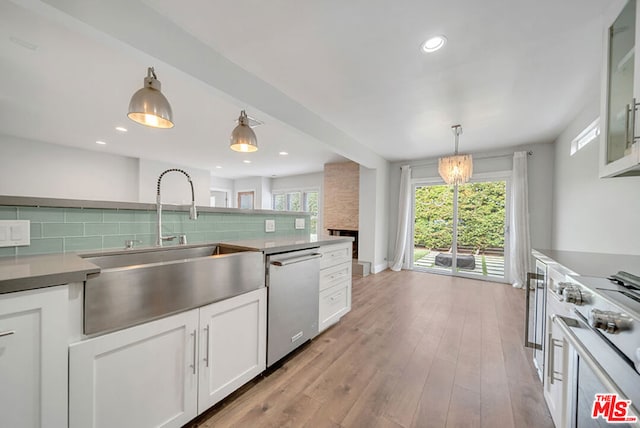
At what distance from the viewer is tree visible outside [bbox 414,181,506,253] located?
4.32 metres

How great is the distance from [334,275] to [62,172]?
594cm

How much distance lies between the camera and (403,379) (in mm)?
1651

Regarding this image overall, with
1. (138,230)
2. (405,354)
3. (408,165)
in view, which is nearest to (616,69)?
(405,354)

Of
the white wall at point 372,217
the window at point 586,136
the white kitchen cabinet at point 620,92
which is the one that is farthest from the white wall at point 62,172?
the window at point 586,136

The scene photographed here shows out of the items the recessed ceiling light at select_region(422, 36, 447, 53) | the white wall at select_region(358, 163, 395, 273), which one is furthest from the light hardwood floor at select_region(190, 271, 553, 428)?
the recessed ceiling light at select_region(422, 36, 447, 53)

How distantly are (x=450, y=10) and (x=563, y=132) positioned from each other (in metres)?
3.33

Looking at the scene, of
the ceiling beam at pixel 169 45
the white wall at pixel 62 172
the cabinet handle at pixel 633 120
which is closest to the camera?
the cabinet handle at pixel 633 120

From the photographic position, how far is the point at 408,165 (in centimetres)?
507

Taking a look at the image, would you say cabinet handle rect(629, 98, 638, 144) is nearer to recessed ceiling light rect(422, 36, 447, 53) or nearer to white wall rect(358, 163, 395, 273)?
recessed ceiling light rect(422, 36, 447, 53)

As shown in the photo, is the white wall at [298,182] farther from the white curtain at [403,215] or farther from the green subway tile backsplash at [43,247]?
Answer: the green subway tile backsplash at [43,247]

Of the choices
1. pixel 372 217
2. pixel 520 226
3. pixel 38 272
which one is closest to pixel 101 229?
pixel 38 272

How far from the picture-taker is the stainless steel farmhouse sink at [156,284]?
90 cm

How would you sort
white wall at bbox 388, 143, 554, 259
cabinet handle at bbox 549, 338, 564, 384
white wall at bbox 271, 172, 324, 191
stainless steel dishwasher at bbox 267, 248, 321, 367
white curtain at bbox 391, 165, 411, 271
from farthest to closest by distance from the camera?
white wall at bbox 271, 172, 324, 191
white curtain at bbox 391, 165, 411, 271
white wall at bbox 388, 143, 554, 259
stainless steel dishwasher at bbox 267, 248, 321, 367
cabinet handle at bbox 549, 338, 564, 384

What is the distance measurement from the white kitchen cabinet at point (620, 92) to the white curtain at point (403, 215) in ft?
12.3
